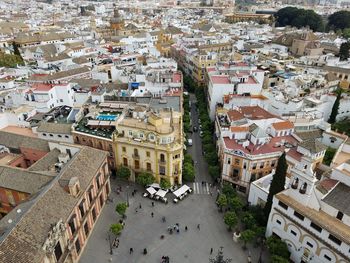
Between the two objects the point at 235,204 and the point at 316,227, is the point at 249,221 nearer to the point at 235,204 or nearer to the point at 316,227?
the point at 235,204

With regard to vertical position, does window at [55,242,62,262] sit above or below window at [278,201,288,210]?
below

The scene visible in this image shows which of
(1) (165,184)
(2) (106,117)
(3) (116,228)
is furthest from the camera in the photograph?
(2) (106,117)

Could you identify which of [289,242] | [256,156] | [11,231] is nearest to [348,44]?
[256,156]

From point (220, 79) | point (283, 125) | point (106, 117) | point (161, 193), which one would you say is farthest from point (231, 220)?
point (220, 79)

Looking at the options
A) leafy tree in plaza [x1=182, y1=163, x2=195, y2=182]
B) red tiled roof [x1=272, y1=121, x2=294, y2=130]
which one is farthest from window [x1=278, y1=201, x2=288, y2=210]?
red tiled roof [x1=272, y1=121, x2=294, y2=130]

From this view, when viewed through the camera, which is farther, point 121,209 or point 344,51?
point 344,51

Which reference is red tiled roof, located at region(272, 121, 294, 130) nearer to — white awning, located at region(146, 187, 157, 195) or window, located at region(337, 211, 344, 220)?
window, located at region(337, 211, 344, 220)
